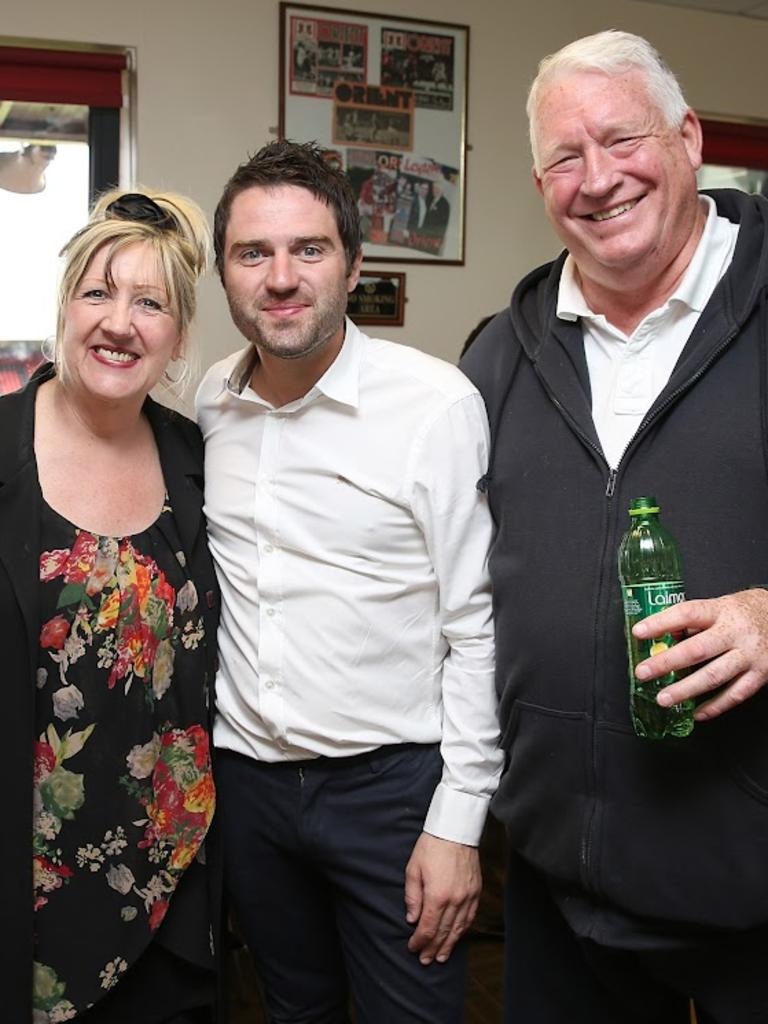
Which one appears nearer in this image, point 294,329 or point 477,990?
point 294,329

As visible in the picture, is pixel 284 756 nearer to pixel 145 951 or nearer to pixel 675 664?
pixel 145 951

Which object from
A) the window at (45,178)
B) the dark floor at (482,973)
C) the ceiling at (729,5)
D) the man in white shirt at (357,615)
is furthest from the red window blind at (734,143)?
the man in white shirt at (357,615)

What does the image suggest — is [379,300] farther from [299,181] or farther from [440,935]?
[440,935]

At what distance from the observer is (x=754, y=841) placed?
1.34 meters

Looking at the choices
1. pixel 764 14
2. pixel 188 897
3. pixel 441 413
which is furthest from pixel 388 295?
pixel 188 897


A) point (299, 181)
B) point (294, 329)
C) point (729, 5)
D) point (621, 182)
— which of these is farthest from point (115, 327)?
point (729, 5)

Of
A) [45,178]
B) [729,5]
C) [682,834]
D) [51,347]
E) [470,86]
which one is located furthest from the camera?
[729,5]

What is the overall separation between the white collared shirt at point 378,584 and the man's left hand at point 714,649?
0.44 metres

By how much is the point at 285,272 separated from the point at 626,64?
57 centimetres

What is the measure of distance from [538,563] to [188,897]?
0.76 m

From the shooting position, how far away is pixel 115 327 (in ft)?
5.19

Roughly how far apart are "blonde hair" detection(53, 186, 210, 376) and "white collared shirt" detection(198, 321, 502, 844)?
26 cm

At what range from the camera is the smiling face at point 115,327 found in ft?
5.24

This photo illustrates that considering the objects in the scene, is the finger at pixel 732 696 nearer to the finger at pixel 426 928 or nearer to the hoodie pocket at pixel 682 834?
the hoodie pocket at pixel 682 834
